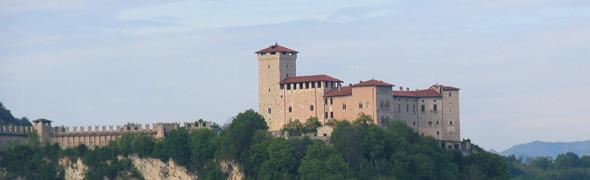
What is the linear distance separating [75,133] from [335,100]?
22.5 m

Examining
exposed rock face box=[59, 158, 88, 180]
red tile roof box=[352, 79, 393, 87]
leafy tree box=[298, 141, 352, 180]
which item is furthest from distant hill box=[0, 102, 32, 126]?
leafy tree box=[298, 141, 352, 180]

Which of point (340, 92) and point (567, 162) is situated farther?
point (567, 162)

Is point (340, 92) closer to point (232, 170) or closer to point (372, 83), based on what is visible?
point (372, 83)

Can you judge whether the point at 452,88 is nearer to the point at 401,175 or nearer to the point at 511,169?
the point at 401,175

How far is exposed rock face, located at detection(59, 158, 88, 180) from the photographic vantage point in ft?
342

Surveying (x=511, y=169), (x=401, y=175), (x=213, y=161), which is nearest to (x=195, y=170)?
(x=213, y=161)

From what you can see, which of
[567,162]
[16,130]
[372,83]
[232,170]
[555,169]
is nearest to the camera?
[232,170]

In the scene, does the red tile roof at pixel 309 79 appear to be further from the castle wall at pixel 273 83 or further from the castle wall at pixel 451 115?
the castle wall at pixel 451 115

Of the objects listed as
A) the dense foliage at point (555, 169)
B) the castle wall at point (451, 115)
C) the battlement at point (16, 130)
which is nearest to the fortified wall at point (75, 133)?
the battlement at point (16, 130)

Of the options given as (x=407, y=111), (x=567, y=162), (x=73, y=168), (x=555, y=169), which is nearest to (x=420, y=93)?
(x=407, y=111)

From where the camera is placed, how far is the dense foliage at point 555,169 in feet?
517

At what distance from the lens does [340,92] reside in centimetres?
10062

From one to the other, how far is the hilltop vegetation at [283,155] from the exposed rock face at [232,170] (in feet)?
1.22

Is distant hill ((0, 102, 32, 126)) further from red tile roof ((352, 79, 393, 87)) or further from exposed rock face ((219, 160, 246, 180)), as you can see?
red tile roof ((352, 79, 393, 87))
